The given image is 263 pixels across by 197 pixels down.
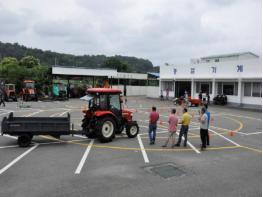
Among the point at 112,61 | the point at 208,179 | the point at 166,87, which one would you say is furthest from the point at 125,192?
the point at 112,61

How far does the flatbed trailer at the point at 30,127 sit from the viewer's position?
1118 centimetres

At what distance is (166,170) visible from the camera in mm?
8742

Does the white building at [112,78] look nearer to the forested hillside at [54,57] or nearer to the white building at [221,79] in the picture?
the white building at [221,79]

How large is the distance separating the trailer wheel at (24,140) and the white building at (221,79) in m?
25.5

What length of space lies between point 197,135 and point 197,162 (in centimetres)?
493

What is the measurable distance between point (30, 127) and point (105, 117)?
3028mm

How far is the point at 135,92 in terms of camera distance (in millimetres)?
55969

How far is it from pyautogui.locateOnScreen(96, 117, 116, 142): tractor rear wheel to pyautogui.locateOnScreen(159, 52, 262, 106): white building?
2248 cm

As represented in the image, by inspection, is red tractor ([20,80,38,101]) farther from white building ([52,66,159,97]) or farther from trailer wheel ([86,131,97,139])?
trailer wheel ([86,131,97,139])

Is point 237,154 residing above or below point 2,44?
below

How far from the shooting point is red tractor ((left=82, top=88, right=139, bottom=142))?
12289 mm

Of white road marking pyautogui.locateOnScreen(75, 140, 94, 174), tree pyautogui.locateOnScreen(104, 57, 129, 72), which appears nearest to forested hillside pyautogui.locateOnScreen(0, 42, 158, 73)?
tree pyautogui.locateOnScreen(104, 57, 129, 72)

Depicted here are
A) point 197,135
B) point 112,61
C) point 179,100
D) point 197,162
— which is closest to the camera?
point 197,162

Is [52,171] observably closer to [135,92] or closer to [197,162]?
[197,162]
